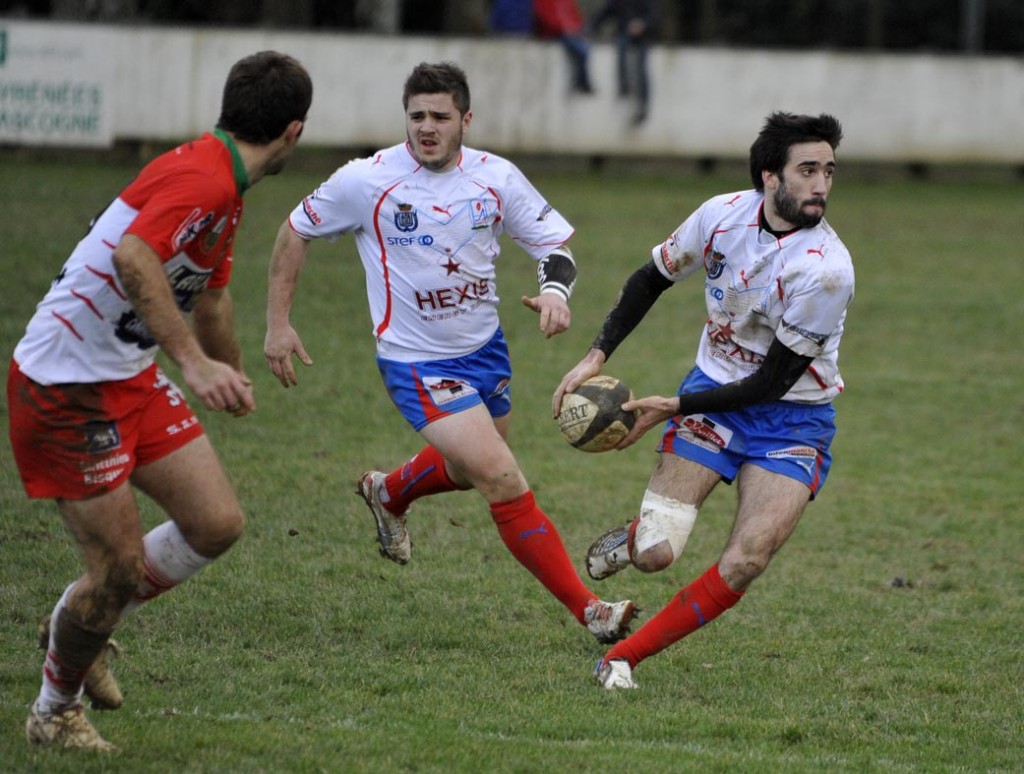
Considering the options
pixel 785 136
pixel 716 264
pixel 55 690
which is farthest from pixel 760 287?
pixel 55 690

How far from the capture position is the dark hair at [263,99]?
4773 mm

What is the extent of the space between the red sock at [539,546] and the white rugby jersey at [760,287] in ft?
2.98

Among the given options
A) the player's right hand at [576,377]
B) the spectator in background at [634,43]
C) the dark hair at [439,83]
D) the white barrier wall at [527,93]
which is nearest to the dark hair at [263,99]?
the dark hair at [439,83]

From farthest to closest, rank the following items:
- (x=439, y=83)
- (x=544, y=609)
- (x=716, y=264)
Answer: (x=544, y=609) < (x=439, y=83) < (x=716, y=264)

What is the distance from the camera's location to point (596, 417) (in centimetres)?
586

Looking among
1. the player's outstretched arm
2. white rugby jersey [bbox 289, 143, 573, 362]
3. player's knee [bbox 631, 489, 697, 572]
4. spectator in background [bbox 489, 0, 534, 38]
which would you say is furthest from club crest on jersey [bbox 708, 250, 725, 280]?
spectator in background [bbox 489, 0, 534, 38]

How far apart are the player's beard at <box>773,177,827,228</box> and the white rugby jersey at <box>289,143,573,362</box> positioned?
3.23 ft

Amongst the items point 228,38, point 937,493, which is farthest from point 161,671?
point 228,38

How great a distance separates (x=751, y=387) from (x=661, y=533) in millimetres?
662

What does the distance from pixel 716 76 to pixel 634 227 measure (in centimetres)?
529

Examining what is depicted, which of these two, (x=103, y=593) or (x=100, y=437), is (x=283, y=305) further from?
(x=103, y=593)

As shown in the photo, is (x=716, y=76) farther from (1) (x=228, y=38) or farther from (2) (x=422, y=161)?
(2) (x=422, y=161)

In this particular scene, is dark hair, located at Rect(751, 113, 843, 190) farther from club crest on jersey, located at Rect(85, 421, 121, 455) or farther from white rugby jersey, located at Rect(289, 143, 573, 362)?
club crest on jersey, located at Rect(85, 421, 121, 455)

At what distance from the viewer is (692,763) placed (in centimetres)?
484
